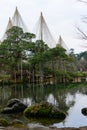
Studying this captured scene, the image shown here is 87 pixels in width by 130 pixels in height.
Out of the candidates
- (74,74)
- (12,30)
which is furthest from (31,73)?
(74,74)

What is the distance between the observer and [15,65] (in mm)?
60812

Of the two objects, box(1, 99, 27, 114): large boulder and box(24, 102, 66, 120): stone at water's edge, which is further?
box(1, 99, 27, 114): large boulder

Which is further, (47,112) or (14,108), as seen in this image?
(14,108)

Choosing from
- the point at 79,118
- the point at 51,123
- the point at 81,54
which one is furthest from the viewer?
the point at 81,54

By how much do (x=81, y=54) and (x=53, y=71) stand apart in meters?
60.1

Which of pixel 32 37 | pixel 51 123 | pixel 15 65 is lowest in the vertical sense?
pixel 51 123

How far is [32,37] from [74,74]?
566 inches

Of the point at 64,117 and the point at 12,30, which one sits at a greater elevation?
the point at 12,30

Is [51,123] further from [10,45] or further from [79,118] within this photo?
[10,45]

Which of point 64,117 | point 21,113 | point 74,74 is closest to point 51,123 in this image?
point 64,117

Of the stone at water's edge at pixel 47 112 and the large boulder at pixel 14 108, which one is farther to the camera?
the large boulder at pixel 14 108

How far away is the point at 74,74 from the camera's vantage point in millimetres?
71688

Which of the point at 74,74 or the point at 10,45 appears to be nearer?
the point at 10,45

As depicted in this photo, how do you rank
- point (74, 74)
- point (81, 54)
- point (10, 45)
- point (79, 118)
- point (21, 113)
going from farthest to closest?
1. point (81, 54)
2. point (74, 74)
3. point (10, 45)
4. point (21, 113)
5. point (79, 118)
